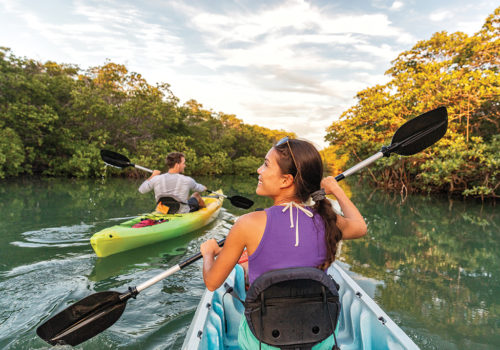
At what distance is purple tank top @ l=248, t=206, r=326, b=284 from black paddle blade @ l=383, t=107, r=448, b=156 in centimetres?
154

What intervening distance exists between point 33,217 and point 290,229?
6791mm

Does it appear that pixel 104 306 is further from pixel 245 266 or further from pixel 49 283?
pixel 49 283

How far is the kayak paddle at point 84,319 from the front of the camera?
72.4 inches

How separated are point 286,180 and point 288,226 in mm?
217

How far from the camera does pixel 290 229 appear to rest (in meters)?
1.09

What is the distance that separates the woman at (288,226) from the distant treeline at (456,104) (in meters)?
10.4

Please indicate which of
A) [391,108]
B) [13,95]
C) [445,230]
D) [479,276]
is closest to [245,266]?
[479,276]

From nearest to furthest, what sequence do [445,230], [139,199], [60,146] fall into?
[445,230]
[139,199]
[60,146]

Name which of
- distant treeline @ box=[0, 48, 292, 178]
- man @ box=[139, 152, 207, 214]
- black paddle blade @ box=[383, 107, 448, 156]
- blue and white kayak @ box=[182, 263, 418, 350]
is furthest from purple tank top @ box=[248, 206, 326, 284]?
distant treeline @ box=[0, 48, 292, 178]

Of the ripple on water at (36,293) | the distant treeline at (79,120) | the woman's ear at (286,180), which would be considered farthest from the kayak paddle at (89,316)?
the distant treeline at (79,120)

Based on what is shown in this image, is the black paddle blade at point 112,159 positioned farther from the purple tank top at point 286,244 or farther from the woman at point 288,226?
the purple tank top at point 286,244

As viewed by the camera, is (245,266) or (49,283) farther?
(49,283)

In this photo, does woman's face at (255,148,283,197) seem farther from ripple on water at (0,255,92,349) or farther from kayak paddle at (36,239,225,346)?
ripple on water at (0,255,92,349)

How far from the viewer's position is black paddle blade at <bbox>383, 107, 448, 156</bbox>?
2.33m
